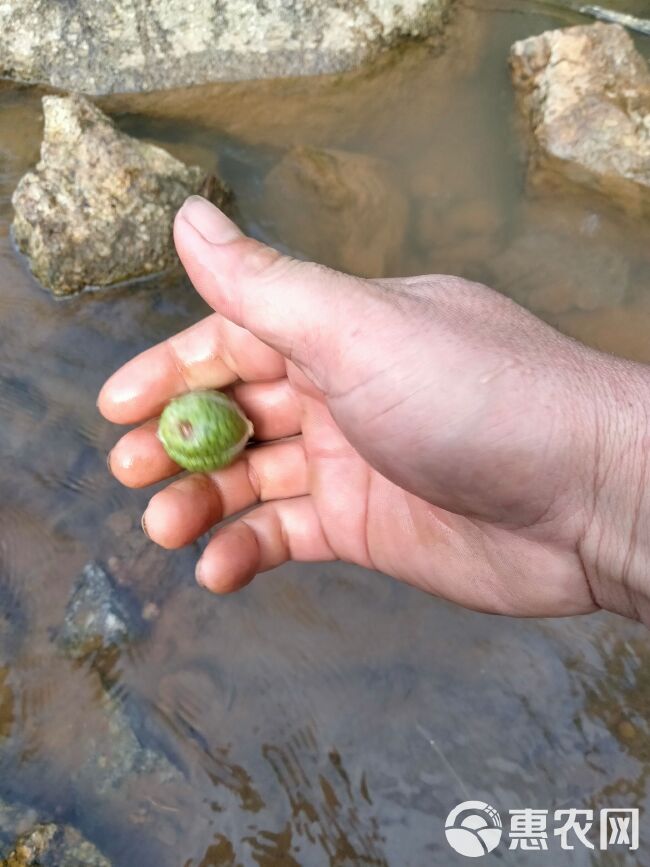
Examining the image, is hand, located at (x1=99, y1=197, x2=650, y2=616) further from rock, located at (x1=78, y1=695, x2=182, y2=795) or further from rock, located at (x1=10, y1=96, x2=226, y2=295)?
rock, located at (x1=10, y1=96, x2=226, y2=295)

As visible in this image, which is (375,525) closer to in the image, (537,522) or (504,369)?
(537,522)

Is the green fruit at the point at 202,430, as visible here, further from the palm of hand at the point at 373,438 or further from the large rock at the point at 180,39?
the large rock at the point at 180,39

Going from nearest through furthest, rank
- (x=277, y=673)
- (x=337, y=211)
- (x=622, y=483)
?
1. (x=622, y=483)
2. (x=277, y=673)
3. (x=337, y=211)

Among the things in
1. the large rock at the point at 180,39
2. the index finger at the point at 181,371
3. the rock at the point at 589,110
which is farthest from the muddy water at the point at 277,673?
the large rock at the point at 180,39

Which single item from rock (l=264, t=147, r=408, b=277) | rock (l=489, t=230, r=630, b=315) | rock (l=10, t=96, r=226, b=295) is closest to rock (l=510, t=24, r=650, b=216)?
rock (l=489, t=230, r=630, b=315)

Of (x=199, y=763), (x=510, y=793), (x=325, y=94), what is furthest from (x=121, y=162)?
(x=510, y=793)

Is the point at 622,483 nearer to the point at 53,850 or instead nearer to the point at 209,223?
Answer: the point at 209,223

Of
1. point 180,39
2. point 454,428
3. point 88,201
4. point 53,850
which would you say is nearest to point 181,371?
point 454,428
